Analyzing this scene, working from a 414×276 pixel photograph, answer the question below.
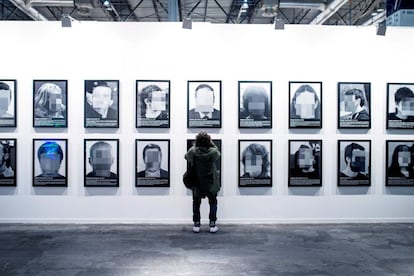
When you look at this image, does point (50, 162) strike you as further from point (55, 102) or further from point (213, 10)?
point (213, 10)

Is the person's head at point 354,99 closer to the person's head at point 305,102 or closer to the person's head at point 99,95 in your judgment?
the person's head at point 305,102

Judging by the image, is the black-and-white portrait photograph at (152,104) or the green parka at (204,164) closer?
the green parka at (204,164)

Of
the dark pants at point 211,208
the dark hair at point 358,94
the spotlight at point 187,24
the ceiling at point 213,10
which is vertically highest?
the ceiling at point 213,10

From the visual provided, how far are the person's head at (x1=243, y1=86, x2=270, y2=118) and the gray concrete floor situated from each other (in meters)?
2.02

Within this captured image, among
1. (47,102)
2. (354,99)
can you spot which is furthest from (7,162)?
(354,99)

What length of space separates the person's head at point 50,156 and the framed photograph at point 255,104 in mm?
3275

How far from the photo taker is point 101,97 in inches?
288

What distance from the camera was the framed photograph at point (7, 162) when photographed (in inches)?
288

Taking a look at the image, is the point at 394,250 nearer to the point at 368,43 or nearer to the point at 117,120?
the point at 368,43

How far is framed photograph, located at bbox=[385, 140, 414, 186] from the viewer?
762 cm

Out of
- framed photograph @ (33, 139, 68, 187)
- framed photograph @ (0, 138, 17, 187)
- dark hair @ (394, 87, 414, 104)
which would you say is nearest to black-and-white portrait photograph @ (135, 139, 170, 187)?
framed photograph @ (33, 139, 68, 187)

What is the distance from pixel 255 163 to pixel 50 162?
12.0ft

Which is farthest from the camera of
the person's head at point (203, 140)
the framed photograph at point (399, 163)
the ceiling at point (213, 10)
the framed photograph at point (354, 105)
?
the ceiling at point (213, 10)

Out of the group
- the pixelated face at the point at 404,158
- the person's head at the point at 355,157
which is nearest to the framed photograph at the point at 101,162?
the person's head at the point at 355,157
